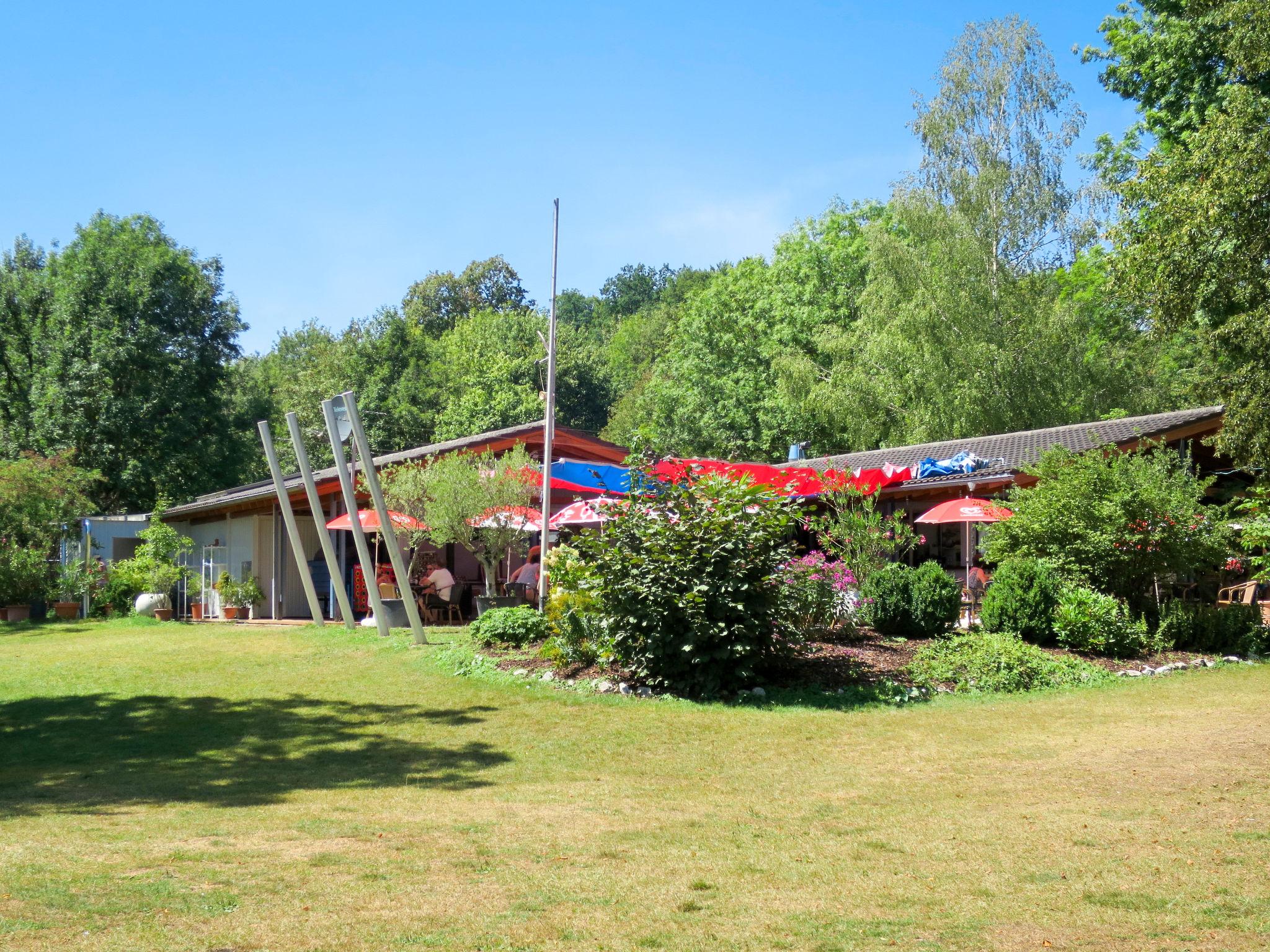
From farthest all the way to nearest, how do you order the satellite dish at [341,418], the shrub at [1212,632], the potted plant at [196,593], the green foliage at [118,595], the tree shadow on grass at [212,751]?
the green foliage at [118,595] < the potted plant at [196,593] < the satellite dish at [341,418] < the shrub at [1212,632] < the tree shadow on grass at [212,751]

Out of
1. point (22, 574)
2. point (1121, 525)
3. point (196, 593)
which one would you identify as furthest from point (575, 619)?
point (22, 574)

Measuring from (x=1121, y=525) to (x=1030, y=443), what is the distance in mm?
8503

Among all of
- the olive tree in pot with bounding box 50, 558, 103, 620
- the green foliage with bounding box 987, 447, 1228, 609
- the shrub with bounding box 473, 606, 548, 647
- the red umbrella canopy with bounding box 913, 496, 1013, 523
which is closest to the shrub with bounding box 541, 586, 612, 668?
the shrub with bounding box 473, 606, 548, 647

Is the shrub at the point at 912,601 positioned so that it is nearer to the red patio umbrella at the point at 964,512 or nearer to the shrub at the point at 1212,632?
the shrub at the point at 1212,632

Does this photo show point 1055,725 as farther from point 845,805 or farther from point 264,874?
point 264,874

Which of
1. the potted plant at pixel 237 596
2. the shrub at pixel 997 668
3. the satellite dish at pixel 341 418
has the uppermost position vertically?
the satellite dish at pixel 341 418

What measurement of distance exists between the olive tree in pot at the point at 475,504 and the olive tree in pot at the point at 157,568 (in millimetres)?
6373

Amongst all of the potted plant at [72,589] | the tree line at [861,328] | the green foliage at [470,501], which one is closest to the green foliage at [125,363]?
the tree line at [861,328]

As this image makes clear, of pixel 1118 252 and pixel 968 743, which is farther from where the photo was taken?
pixel 1118 252

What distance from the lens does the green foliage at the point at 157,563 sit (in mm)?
23188

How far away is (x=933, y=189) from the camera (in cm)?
3450

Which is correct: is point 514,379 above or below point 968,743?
above

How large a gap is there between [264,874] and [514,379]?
4364 cm

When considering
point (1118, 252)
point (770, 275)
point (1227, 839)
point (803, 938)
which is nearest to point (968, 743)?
point (1227, 839)
